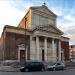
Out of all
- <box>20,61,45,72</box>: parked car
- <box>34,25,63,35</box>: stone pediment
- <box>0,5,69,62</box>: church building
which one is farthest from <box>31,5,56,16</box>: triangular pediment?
<box>20,61,45,72</box>: parked car

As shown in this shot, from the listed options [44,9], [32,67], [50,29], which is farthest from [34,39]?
[32,67]

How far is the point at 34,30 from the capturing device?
209 feet

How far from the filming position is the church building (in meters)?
58.9

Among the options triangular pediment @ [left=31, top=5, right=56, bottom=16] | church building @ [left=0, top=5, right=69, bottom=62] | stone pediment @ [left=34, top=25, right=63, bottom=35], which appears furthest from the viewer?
triangular pediment @ [left=31, top=5, right=56, bottom=16]

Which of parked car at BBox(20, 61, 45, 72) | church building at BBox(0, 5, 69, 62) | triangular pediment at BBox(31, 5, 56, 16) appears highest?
triangular pediment at BBox(31, 5, 56, 16)

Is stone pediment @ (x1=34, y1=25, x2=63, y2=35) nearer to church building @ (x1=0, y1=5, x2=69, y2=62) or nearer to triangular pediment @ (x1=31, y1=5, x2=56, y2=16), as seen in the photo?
church building @ (x1=0, y1=5, x2=69, y2=62)

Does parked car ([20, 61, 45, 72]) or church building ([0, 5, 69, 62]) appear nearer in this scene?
parked car ([20, 61, 45, 72])

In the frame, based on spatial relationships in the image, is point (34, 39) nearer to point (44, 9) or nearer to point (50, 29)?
point (50, 29)

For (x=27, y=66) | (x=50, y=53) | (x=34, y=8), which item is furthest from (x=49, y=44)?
(x=27, y=66)

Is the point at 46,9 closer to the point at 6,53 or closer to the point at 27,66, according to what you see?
the point at 6,53

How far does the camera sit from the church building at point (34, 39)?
193 feet

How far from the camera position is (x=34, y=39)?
64625mm

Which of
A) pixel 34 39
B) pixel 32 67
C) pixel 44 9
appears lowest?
pixel 32 67

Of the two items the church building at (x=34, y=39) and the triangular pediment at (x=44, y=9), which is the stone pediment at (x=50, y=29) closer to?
the church building at (x=34, y=39)
